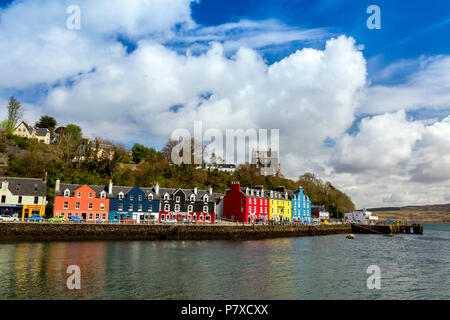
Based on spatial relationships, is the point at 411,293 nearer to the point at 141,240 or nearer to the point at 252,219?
the point at 141,240

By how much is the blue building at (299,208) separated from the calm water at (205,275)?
4841 centimetres

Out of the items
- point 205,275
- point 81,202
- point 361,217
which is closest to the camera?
point 205,275

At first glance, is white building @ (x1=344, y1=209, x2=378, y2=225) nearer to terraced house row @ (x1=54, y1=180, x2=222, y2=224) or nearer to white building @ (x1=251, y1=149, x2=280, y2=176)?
white building @ (x1=251, y1=149, x2=280, y2=176)

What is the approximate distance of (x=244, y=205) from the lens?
72.8 metres

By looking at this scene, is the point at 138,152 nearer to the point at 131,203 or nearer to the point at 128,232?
the point at 131,203

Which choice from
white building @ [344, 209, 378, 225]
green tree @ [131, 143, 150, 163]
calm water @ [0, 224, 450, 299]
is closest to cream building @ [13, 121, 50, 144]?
green tree @ [131, 143, 150, 163]

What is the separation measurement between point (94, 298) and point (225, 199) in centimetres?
5759

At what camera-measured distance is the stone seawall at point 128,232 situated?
1742 inches

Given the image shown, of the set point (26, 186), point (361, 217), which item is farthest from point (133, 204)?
point (361, 217)

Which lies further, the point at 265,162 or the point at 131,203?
the point at 265,162

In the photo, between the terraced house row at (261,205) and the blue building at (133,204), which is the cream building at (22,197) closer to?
the blue building at (133,204)

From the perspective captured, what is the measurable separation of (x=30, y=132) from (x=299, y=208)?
7354cm

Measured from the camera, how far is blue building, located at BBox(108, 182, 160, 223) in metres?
60.2

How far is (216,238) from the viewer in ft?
181
